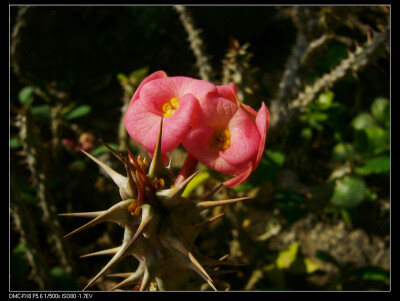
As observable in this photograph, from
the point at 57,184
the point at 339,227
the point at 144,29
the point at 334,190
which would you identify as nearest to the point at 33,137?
the point at 57,184

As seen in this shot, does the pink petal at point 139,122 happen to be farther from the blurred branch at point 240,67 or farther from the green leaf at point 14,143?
the green leaf at point 14,143

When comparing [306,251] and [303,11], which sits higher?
[303,11]

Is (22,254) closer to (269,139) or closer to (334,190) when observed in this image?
(269,139)

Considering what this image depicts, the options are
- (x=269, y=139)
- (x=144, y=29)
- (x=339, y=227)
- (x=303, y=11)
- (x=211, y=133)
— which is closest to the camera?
(x=211, y=133)

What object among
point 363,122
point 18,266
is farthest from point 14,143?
point 363,122

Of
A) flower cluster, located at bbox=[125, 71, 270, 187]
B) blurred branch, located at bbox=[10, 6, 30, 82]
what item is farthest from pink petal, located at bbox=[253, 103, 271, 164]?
blurred branch, located at bbox=[10, 6, 30, 82]

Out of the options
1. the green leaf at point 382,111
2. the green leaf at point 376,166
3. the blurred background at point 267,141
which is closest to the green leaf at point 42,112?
the blurred background at point 267,141

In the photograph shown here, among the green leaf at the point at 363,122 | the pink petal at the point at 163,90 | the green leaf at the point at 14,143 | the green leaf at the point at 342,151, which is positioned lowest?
the green leaf at the point at 342,151
